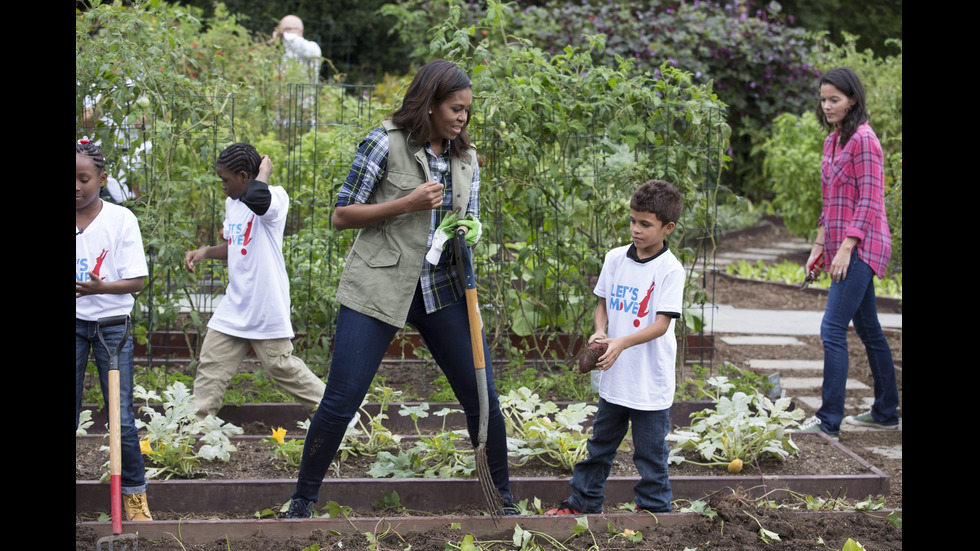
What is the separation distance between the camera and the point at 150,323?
4988 mm

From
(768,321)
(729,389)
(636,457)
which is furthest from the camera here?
(768,321)

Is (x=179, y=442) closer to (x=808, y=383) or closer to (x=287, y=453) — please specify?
(x=287, y=453)

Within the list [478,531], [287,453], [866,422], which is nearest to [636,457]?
[478,531]

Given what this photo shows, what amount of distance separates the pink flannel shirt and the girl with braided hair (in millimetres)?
3346

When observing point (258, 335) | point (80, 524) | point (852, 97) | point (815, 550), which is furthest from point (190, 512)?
point (852, 97)

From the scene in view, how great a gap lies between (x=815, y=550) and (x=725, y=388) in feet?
4.67

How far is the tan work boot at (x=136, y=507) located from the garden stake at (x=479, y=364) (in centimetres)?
121

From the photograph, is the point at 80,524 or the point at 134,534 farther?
the point at 80,524

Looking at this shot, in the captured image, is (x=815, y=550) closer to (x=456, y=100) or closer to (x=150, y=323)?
(x=456, y=100)

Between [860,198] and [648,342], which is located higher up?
[860,198]

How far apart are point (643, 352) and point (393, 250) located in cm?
95

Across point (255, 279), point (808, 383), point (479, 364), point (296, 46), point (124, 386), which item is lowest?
point (808, 383)

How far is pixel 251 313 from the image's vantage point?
13.8 ft

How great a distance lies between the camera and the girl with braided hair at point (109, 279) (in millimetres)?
3076
